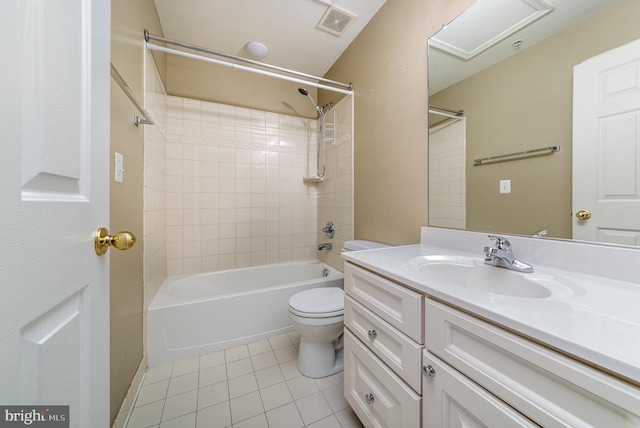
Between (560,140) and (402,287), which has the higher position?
(560,140)

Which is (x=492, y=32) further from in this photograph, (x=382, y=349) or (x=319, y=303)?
(x=319, y=303)

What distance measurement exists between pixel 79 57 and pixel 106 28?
21 centimetres

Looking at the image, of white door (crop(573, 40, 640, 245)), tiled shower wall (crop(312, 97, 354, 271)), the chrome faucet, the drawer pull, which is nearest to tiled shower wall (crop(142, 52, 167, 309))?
tiled shower wall (crop(312, 97, 354, 271))

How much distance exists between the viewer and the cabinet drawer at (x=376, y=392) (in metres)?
0.71

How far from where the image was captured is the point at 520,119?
92 centimetres

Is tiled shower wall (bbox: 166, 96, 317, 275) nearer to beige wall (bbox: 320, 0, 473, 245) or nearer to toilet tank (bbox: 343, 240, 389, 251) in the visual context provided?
beige wall (bbox: 320, 0, 473, 245)

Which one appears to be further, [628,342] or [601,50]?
[601,50]

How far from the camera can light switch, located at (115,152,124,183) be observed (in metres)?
0.99

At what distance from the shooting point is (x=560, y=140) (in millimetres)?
820

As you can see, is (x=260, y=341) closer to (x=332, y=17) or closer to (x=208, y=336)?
(x=208, y=336)

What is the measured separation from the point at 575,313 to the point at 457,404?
35 cm

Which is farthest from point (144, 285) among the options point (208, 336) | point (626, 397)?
point (626, 397)

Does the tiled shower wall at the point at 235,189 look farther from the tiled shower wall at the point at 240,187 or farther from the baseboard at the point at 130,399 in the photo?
the baseboard at the point at 130,399

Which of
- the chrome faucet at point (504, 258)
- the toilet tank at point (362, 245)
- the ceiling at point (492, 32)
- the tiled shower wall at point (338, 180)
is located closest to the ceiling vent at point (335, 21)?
the tiled shower wall at point (338, 180)
